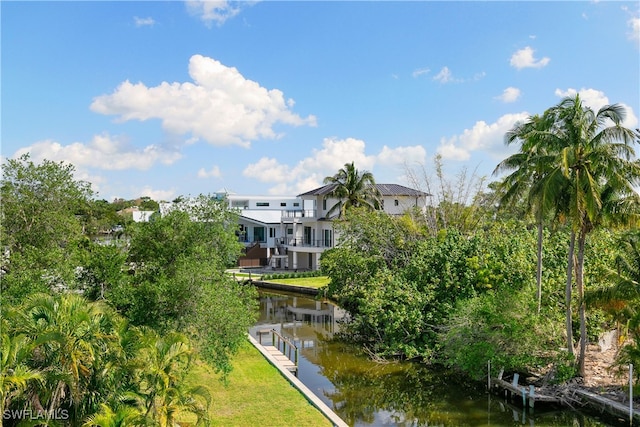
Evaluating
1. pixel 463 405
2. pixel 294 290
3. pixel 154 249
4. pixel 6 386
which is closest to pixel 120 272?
pixel 154 249

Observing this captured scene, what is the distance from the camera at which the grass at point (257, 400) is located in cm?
1347

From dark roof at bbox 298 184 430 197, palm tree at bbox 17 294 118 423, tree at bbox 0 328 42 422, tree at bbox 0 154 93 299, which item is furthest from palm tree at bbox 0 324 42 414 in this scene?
dark roof at bbox 298 184 430 197

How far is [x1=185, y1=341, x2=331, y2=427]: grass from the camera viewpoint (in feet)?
44.2

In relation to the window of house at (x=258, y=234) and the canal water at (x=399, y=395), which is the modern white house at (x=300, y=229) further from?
the canal water at (x=399, y=395)

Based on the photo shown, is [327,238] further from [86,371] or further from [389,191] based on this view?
[86,371]

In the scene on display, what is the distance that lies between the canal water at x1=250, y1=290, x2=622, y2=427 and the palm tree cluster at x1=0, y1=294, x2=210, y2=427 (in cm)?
759

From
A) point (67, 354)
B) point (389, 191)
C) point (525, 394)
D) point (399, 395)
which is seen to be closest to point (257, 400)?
point (399, 395)

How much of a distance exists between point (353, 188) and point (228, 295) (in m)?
28.1

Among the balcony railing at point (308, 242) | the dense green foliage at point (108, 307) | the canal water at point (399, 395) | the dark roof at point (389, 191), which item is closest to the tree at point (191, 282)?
the dense green foliage at point (108, 307)

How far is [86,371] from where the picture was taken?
32.6ft

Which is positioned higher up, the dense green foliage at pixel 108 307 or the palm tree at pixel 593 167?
the palm tree at pixel 593 167

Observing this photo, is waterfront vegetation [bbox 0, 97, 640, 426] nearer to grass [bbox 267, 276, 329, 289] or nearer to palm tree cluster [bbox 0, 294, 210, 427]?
palm tree cluster [bbox 0, 294, 210, 427]

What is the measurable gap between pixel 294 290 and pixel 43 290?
26.9 meters

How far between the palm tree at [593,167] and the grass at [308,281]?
24.8 meters
